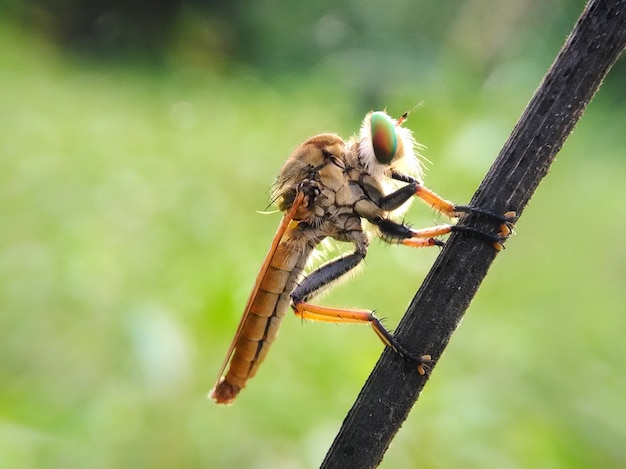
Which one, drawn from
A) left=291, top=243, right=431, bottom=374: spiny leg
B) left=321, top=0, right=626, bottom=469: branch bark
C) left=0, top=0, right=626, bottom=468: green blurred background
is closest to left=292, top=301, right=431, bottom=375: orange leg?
left=291, top=243, right=431, bottom=374: spiny leg

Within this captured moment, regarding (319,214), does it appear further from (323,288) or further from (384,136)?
(384,136)

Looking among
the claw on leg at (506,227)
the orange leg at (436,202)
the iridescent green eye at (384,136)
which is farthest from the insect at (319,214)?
the claw on leg at (506,227)

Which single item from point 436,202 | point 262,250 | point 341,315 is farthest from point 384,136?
point 262,250

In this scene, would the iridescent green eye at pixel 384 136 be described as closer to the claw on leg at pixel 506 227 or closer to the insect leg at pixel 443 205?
the insect leg at pixel 443 205

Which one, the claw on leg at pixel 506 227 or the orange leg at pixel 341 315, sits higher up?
the orange leg at pixel 341 315

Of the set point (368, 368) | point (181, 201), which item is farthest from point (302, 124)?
point (368, 368)

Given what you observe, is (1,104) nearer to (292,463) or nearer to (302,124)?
(302,124)
